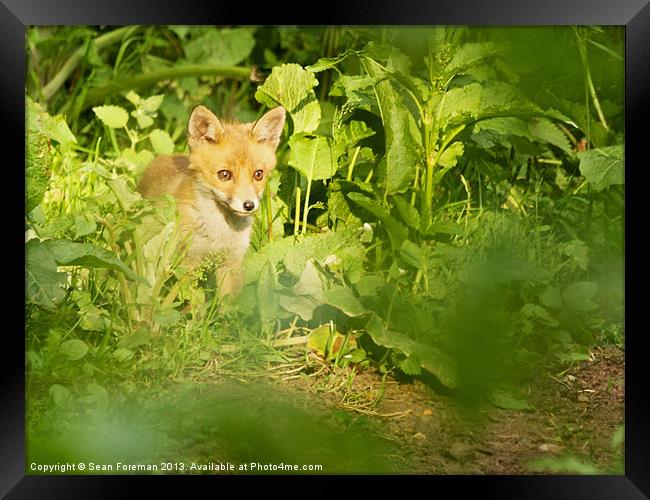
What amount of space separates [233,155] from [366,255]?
0.65m

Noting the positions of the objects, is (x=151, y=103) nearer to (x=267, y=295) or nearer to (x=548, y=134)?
(x=267, y=295)

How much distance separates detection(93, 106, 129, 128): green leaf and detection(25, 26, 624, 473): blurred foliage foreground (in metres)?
0.22

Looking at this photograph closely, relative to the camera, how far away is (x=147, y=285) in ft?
10.0

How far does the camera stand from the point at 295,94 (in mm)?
3270

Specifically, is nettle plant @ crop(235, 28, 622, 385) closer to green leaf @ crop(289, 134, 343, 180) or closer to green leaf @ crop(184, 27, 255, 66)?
green leaf @ crop(289, 134, 343, 180)

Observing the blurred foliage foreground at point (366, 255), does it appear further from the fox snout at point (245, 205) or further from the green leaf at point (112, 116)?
the green leaf at point (112, 116)

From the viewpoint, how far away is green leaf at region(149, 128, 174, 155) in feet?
12.9

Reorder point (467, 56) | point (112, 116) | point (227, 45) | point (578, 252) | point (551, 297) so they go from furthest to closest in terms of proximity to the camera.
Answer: point (227, 45)
point (112, 116)
point (578, 252)
point (551, 297)
point (467, 56)

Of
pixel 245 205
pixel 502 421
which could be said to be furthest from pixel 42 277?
pixel 502 421

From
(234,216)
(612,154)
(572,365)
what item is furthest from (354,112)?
(572,365)

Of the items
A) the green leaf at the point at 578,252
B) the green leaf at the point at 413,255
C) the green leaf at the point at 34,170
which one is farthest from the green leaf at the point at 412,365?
the green leaf at the point at 34,170

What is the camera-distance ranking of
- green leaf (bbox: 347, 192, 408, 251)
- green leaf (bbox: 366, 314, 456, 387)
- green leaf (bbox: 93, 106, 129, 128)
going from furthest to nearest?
green leaf (bbox: 93, 106, 129, 128), green leaf (bbox: 347, 192, 408, 251), green leaf (bbox: 366, 314, 456, 387)

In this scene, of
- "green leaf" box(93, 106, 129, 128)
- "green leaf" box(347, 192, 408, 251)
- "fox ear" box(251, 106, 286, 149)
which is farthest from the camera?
"green leaf" box(93, 106, 129, 128)

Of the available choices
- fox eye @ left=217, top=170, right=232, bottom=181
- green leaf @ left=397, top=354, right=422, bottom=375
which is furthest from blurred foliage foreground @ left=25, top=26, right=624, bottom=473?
fox eye @ left=217, top=170, right=232, bottom=181
